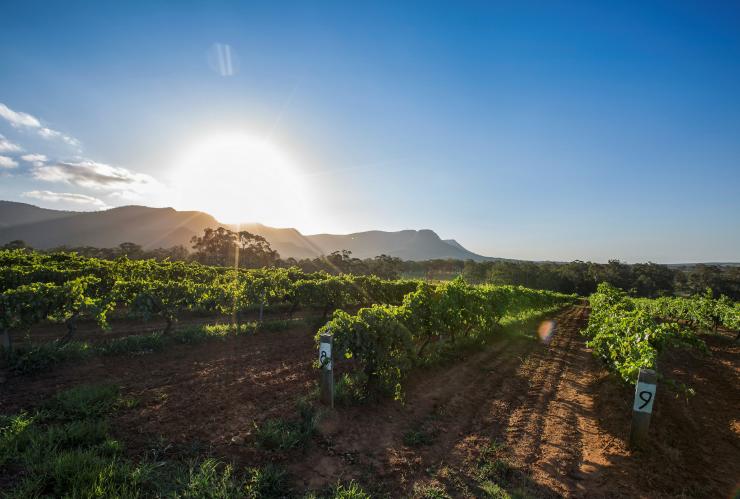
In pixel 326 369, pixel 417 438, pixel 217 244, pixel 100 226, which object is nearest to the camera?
pixel 417 438

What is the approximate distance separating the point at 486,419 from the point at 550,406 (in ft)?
6.61

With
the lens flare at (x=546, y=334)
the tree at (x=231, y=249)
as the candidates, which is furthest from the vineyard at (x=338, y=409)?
the tree at (x=231, y=249)

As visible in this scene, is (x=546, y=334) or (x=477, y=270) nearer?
(x=546, y=334)

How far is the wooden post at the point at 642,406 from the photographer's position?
5199 mm

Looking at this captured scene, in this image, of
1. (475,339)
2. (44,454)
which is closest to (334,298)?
(475,339)

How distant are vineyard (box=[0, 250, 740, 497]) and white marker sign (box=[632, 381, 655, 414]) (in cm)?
66

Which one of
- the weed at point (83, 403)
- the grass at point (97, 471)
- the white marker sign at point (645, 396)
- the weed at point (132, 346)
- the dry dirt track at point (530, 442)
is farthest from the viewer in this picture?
the weed at point (132, 346)

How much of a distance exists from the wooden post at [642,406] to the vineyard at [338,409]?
10.4 inches

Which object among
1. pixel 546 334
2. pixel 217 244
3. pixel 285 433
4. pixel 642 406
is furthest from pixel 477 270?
pixel 285 433

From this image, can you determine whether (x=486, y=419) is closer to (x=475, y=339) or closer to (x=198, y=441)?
(x=198, y=441)

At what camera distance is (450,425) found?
243 inches

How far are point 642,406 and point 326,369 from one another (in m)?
5.51

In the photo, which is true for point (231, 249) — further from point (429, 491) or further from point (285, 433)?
point (429, 491)

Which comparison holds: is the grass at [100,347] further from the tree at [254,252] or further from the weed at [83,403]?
the tree at [254,252]
